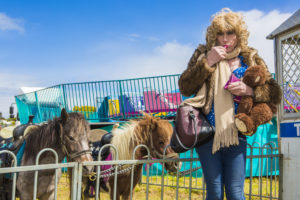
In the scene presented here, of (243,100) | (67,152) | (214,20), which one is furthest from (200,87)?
(67,152)

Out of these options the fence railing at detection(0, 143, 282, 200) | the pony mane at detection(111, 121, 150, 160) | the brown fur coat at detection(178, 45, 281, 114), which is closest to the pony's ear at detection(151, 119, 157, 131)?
the pony mane at detection(111, 121, 150, 160)

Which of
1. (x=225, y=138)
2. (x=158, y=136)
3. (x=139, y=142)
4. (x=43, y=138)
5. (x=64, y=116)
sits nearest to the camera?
(x=225, y=138)

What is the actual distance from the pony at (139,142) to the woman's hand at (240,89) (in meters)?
1.71

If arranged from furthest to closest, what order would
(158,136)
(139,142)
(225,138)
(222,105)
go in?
(139,142) < (158,136) < (222,105) < (225,138)

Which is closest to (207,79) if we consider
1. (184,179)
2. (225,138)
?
(225,138)

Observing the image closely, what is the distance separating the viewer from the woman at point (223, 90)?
2.18 meters

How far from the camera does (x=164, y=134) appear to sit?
3898 millimetres

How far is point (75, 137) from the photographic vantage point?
322 cm

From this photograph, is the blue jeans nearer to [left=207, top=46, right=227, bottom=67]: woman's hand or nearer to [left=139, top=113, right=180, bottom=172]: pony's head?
[left=207, top=46, right=227, bottom=67]: woman's hand

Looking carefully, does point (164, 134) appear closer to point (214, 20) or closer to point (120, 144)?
point (120, 144)

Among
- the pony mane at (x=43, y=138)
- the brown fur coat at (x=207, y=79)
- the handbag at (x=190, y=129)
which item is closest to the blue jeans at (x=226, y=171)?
the handbag at (x=190, y=129)

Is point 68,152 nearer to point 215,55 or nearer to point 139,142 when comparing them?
point 139,142

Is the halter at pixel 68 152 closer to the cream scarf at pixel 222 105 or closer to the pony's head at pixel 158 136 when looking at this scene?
the pony's head at pixel 158 136

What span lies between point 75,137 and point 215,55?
186 centimetres
